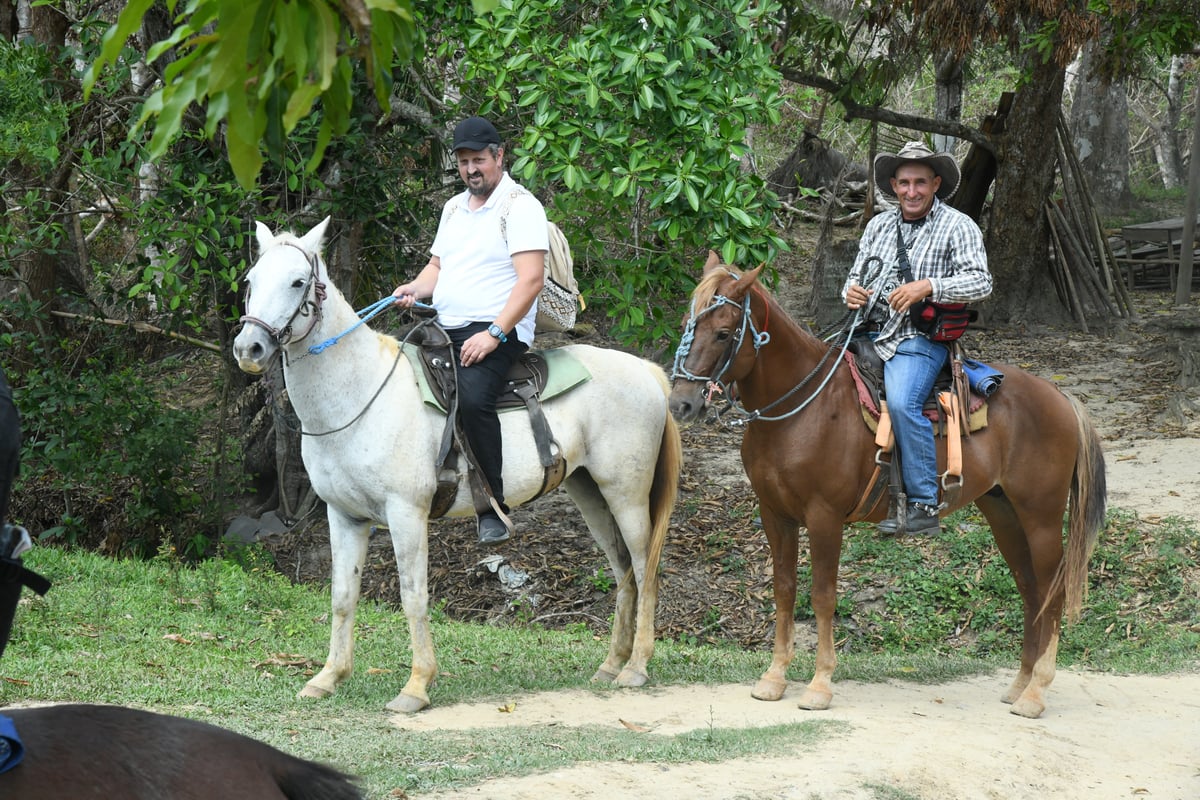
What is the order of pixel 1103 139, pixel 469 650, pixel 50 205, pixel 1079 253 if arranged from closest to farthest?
pixel 469 650, pixel 50 205, pixel 1079 253, pixel 1103 139

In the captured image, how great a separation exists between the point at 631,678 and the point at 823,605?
1.19 meters

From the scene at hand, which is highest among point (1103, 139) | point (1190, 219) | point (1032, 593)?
point (1103, 139)

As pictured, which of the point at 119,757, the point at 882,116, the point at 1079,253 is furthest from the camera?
the point at 1079,253

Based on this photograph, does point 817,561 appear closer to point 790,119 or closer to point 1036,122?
point 1036,122

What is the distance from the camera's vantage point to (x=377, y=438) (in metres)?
6.16

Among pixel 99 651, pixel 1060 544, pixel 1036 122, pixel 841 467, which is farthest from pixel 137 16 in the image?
pixel 1036 122

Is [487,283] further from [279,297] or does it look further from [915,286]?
[915,286]

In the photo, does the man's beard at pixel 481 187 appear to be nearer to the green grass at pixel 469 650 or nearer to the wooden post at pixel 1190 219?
the green grass at pixel 469 650

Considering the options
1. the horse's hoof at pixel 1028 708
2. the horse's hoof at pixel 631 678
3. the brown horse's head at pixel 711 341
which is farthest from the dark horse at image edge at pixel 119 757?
the horse's hoof at pixel 1028 708

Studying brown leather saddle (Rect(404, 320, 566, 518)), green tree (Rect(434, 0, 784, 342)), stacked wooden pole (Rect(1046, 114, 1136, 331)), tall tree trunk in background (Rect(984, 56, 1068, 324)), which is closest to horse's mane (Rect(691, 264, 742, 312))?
green tree (Rect(434, 0, 784, 342))

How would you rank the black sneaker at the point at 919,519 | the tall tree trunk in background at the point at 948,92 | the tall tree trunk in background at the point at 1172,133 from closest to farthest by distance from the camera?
the black sneaker at the point at 919,519, the tall tree trunk in background at the point at 948,92, the tall tree trunk in background at the point at 1172,133

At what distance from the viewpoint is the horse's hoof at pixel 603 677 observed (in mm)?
6926

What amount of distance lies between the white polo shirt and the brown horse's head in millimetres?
912

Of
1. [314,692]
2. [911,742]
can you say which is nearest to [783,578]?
[911,742]
